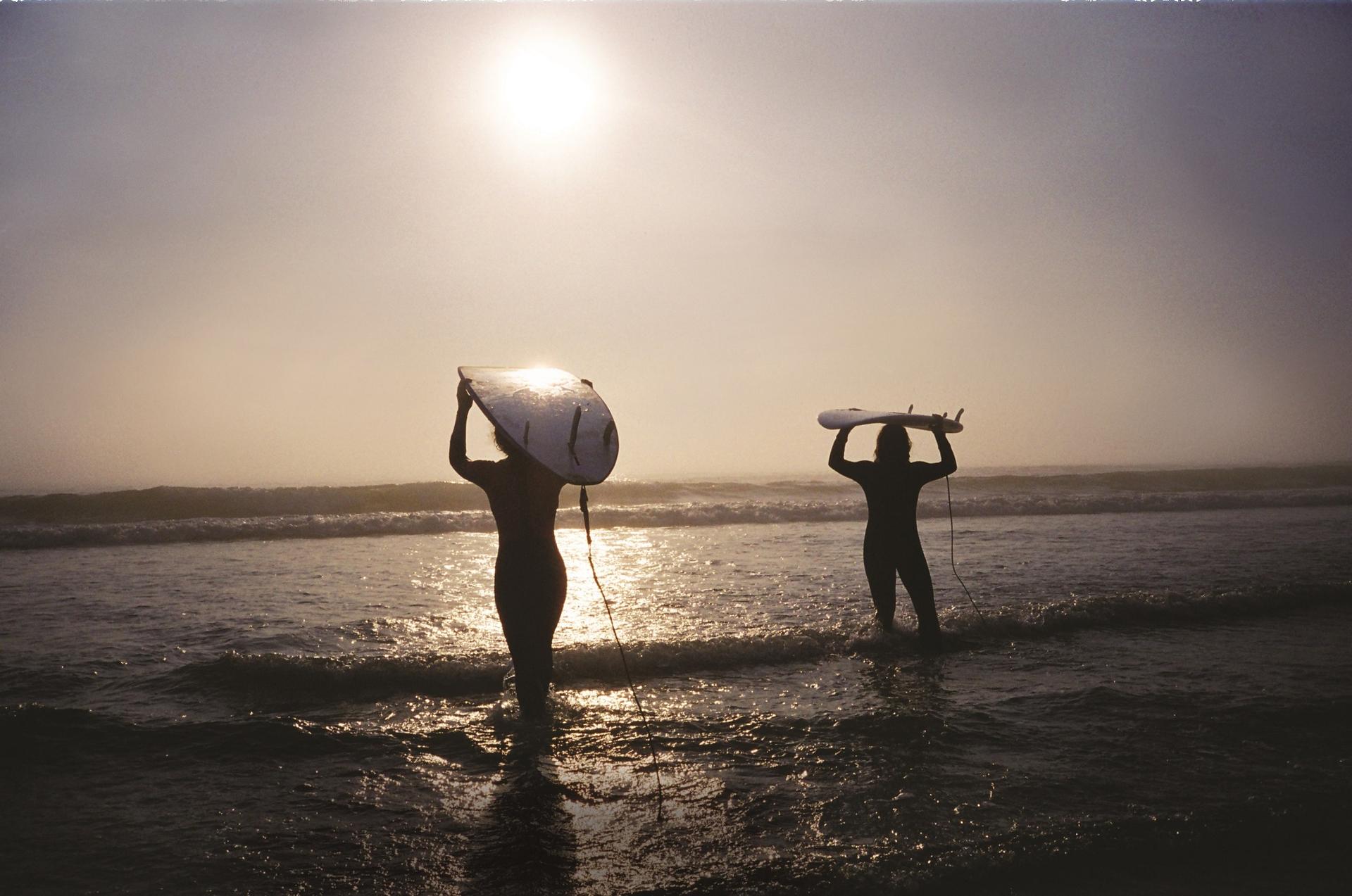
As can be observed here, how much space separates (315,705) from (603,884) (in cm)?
340

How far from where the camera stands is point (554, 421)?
4.92m

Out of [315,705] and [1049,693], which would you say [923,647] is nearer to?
[1049,693]

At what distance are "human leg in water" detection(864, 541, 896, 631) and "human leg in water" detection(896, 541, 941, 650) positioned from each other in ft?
0.34

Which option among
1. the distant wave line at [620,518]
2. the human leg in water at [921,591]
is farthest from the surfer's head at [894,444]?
the distant wave line at [620,518]

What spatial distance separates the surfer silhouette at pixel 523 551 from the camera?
4.94 meters

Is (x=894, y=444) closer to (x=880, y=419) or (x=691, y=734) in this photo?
(x=880, y=419)

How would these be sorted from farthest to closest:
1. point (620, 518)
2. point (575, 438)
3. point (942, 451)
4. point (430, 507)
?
point (430, 507) → point (620, 518) → point (942, 451) → point (575, 438)

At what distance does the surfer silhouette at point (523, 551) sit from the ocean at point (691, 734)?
0.47 meters

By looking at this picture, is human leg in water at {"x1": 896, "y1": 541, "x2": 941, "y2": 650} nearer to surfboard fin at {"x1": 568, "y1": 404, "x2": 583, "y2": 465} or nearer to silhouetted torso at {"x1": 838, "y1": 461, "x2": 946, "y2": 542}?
silhouetted torso at {"x1": 838, "y1": 461, "x2": 946, "y2": 542}

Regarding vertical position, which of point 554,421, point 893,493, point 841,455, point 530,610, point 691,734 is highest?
point 554,421

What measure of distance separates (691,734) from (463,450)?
93.7 inches

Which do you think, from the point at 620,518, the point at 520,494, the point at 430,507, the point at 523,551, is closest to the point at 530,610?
the point at 523,551

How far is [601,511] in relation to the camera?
19.6m

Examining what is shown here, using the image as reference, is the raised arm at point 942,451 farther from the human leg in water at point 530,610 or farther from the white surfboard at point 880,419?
the human leg in water at point 530,610
